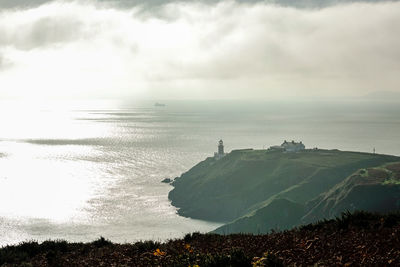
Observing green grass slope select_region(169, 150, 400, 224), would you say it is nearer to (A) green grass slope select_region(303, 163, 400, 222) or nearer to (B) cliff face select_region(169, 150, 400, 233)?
(B) cliff face select_region(169, 150, 400, 233)

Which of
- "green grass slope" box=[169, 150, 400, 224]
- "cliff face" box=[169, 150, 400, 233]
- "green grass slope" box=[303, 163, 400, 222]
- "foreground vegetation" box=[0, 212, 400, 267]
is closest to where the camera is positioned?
"foreground vegetation" box=[0, 212, 400, 267]

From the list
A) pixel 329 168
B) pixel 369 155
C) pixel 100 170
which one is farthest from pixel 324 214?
pixel 100 170

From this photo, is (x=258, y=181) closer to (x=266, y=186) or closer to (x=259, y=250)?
(x=266, y=186)

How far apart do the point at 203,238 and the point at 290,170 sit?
131m

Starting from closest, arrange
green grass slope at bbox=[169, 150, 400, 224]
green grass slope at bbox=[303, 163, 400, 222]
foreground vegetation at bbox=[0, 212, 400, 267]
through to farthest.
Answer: foreground vegetation at bbox=[0, 212, 400, 267], green grass slope at bbox=[303, 163, 400, 222], green grass slope at bbox=[169, 150, 400, 224]

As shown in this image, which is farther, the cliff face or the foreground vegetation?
the cliff face

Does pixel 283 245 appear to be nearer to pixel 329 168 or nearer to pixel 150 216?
pixel 150 216

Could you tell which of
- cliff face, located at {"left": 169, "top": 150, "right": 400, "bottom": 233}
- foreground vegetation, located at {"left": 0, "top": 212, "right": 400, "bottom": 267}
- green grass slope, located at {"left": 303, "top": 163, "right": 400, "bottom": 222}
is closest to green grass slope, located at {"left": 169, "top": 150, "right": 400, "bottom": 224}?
cliff face, located at {"left": 169, "top": 150, "right": 400, "bottom": 233}

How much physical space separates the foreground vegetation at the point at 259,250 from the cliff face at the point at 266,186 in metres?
92.3

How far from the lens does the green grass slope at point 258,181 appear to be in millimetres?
130400

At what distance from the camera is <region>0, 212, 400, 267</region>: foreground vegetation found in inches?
404

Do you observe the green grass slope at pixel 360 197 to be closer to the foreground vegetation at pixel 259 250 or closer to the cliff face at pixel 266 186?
the cliff face at pixel 266 186

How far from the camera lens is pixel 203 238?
56.9 feet

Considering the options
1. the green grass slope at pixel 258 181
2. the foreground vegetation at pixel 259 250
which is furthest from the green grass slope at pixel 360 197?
the foreground vegetation at pixel 259 250
